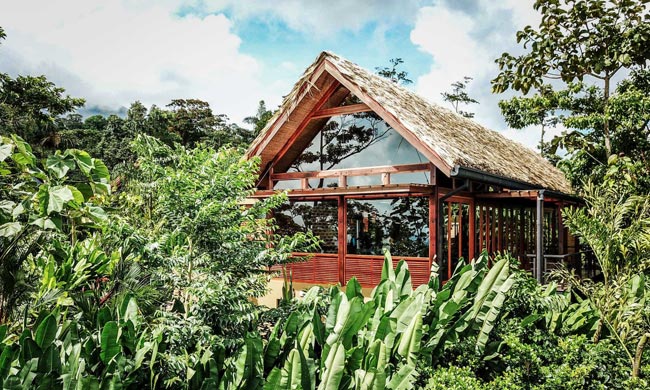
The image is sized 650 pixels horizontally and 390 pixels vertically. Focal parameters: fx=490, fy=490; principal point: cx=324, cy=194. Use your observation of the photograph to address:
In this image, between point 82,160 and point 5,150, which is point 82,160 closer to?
point 82,160

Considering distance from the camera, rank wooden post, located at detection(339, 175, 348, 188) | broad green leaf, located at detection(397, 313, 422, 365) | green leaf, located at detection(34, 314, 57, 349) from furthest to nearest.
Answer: wooden post, located at detection(339, 175, 348, 188) < broad green leaf, located at detection(397, 313, 422, 365) < green leaf, located at detection(34, 314, 57, 349)

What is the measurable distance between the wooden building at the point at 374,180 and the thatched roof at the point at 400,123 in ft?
0.10

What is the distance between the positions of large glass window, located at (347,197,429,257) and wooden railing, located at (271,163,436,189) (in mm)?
599

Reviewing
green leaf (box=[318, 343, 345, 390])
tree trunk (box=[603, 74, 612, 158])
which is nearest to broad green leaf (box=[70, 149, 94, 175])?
green leaf (box=[318, 343, 345, 390])

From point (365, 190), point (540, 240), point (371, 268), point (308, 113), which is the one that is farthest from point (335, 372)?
point (308, 113)

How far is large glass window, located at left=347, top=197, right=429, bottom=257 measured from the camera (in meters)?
10.8

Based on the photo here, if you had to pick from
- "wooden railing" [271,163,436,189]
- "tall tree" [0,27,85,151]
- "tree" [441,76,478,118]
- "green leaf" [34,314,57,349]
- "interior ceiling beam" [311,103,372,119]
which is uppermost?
"tree" [441,76,478,118]

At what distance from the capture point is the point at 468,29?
9.28 metres

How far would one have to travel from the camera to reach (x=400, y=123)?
9719 millimetres

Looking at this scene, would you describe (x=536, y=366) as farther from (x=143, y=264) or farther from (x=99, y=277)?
(x=99, y=277)

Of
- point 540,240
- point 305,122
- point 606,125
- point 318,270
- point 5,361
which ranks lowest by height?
point 318,270

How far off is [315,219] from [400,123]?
3.78 m

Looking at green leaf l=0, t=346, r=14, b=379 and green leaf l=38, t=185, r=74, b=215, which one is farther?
green leaf l=0, t=346, r=14, b=379

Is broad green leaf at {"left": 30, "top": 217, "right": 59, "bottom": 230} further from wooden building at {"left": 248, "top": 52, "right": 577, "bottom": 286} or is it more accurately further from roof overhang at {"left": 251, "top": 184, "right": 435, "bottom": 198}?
wooden building at {"left": 248, "top": 52, "right": 577, "bottom": 286}
